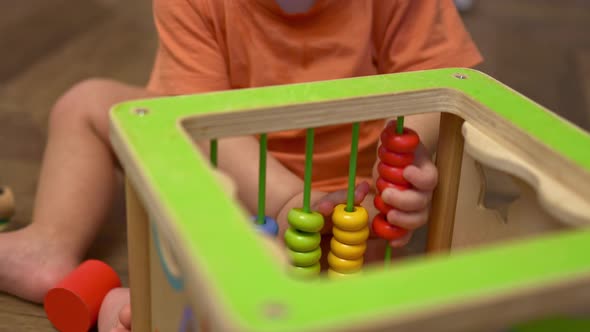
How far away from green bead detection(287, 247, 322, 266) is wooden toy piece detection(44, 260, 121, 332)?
0.27 metres

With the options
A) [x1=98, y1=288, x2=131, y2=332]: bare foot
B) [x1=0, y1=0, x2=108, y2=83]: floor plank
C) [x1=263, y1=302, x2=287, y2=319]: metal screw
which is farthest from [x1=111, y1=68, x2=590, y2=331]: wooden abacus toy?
[x1=0, y1=0, x2=108, y2=83]: floor plank

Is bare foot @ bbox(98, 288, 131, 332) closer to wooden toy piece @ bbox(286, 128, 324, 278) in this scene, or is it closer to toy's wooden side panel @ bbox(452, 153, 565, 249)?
wooden toy piece @ bbox(286, 128, 324, 278)

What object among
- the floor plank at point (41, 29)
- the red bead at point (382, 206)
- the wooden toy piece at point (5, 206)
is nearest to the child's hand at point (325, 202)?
the red bead at point (382, 206)

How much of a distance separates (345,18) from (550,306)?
53cm

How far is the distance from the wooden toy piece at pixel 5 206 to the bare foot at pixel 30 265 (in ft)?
0.29

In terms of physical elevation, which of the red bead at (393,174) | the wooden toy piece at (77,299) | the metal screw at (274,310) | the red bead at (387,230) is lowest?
the wooden toy piece at (77,299)

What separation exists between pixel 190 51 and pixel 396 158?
0.31 meters

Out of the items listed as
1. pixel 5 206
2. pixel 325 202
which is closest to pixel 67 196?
pixel 5 206

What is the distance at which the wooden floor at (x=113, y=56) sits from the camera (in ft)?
3.96

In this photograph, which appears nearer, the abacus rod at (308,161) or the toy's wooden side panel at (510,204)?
the toy's wooden side panel at (510,204)

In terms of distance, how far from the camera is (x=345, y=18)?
2.82 feet

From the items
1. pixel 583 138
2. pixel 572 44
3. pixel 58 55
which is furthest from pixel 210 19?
pixel 572 44

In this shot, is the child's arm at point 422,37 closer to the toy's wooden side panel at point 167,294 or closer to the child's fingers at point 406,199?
the child's fingers at point 406,199

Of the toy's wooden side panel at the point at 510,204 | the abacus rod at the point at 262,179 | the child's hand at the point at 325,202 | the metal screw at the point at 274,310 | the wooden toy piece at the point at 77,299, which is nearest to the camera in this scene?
the metal screw at the point at 274,310
